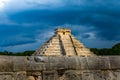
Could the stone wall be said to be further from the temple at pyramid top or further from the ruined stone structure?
the temple at pyramid top

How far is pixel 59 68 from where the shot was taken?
24.0ft

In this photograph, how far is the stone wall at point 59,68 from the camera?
696 centimetres

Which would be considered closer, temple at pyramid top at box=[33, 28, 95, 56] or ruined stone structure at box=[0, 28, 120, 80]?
ruined stone structure at box=[0, 28, 120, 80]

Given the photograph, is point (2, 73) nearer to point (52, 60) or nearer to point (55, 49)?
point (52, 60)

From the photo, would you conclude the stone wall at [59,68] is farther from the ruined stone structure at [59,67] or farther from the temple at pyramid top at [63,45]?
the temple at pyramid top at [63,45]

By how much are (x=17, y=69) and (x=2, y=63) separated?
314 millimetres

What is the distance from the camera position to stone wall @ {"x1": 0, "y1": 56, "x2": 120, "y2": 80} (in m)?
6.96

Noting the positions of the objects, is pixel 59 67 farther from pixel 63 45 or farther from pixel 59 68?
pixel 63 45

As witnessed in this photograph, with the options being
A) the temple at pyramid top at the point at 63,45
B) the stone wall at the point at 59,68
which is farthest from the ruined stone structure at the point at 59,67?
the temple at pyramid top at the point at 63,45

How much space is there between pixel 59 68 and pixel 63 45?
30.4m

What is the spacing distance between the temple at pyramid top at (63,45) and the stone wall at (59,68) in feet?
91.3

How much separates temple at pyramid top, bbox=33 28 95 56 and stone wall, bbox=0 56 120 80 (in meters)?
27.8

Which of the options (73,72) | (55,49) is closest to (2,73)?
(73,72)

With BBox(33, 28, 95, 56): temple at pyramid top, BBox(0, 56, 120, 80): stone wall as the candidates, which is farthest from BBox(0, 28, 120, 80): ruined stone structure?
BBox(33, 28, 95, 56): temple at pyramid top
